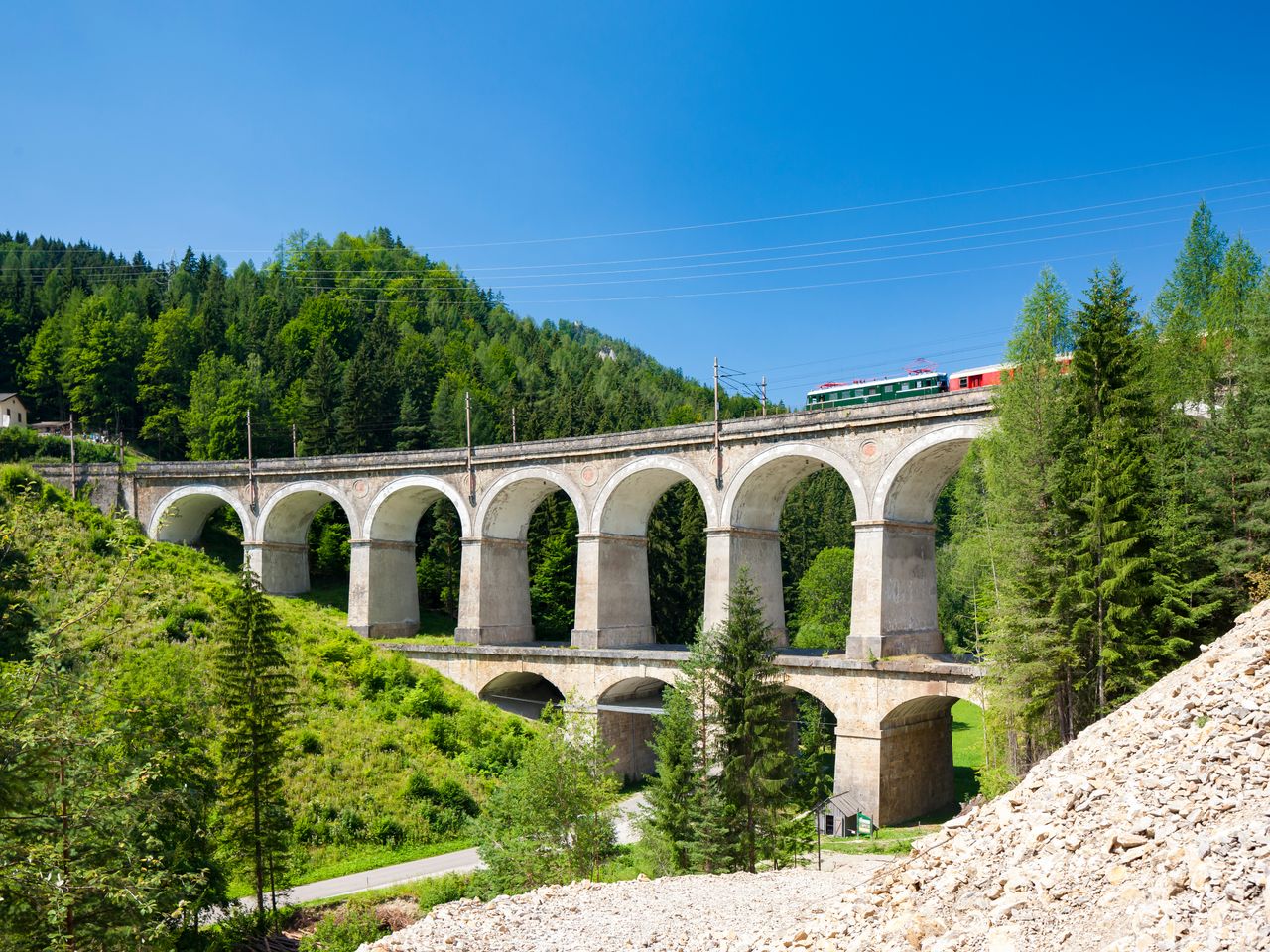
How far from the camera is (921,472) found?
32.2 m

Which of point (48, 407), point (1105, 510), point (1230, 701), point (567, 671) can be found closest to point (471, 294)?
point (48, 407)


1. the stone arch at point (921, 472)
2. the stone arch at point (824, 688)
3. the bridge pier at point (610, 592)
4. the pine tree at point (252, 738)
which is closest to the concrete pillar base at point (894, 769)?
the stone arch at point (824, 688)

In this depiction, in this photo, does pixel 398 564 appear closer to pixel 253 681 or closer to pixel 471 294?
pixel 253 681

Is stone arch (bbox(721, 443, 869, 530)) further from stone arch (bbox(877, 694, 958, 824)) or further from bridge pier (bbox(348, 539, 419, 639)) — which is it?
bridge pier (bbox(348, 539, 419, 639))

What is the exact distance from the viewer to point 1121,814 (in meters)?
10.8

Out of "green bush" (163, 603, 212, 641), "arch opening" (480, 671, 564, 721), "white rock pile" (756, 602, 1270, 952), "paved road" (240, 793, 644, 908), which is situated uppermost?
"white rock pile" (756, 602, 1270, 952)

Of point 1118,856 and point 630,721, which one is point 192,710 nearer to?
point 630,721

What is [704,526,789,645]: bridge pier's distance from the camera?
3503 cm

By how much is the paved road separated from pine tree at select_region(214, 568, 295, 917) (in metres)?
1.58

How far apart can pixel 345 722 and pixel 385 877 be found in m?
9.08

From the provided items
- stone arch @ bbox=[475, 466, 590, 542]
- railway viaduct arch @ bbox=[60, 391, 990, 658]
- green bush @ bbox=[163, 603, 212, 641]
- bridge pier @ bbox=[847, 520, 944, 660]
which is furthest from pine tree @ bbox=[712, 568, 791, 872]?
green bush @ bbox=[163, 603, 212, 641]

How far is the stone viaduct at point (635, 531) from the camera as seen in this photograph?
3028cm

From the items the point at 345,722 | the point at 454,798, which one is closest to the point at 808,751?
the point at 454,798

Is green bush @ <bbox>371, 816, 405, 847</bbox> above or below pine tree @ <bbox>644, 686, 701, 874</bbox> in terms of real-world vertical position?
below
